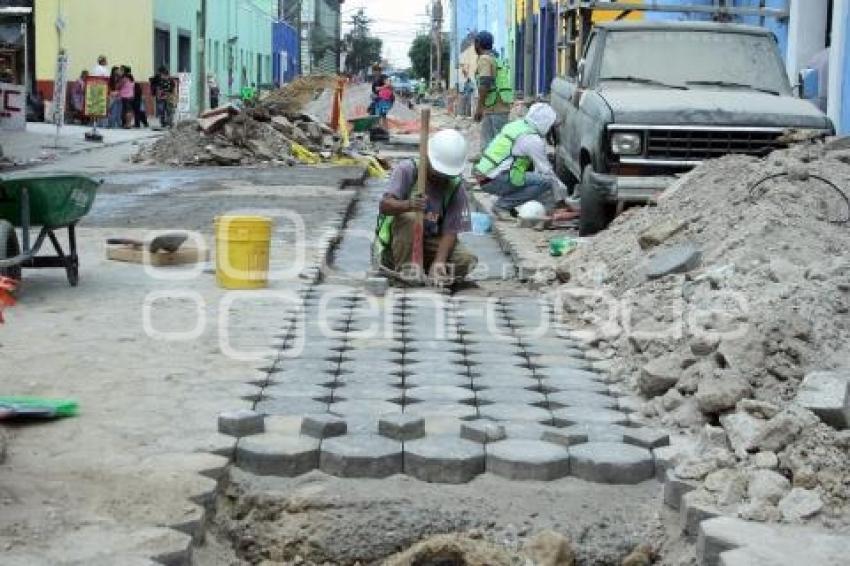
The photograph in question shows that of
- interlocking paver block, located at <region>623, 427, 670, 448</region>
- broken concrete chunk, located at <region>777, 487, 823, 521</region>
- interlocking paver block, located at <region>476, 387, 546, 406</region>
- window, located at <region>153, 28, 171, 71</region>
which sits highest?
window, located at <region>153, 28, 171, 71</region>

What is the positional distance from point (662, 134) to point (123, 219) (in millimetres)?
5595

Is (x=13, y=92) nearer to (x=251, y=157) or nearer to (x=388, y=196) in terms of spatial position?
(x=251, y=157)

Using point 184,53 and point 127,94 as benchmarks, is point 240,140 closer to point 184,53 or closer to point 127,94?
point 127,94

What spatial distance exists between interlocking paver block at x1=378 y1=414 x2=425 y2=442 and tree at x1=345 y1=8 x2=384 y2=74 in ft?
349

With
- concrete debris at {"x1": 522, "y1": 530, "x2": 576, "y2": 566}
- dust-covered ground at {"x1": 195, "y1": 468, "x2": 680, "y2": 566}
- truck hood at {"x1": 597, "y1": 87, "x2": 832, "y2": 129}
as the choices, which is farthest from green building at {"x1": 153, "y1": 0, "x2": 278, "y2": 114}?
concrete debris at {"x1": 522, "y1": 530, "x2": 576, "y2": 566}

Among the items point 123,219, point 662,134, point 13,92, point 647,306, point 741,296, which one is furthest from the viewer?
point 13,92

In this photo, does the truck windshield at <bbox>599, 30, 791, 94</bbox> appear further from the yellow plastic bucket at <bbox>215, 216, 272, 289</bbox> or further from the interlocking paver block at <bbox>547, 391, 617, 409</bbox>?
the interlocking paver block at <bbox>547, 391, 617, 409</bbox>

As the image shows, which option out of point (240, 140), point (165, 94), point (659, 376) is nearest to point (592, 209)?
point (659, 376)

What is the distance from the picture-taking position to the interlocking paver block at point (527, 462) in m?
4.53

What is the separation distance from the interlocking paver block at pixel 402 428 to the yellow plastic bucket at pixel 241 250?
358cm

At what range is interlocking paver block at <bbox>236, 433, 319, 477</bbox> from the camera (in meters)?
4.52

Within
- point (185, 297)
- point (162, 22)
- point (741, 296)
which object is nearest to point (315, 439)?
point (741, 296)

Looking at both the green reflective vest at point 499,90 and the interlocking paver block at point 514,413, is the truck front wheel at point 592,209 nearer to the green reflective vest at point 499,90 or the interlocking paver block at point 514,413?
the interlocking paver block at point 514,413

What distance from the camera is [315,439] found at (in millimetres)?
4773
